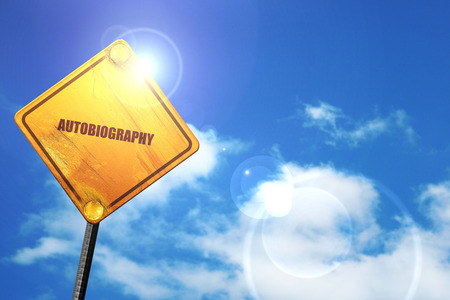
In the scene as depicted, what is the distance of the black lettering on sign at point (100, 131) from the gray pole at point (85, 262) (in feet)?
1.65

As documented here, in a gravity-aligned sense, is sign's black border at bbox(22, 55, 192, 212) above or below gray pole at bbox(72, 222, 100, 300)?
above

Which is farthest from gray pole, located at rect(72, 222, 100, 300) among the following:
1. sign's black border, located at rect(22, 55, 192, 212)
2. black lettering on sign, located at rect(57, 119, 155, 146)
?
black lettering on sign, located at rect(57, 119, 155, 146)

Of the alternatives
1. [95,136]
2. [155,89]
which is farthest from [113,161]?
[155,89]

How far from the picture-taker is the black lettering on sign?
2047mm

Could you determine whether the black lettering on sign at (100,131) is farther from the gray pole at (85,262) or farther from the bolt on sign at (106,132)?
the gray pole at (85,262)

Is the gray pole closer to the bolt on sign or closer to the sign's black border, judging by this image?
the bolt on sign

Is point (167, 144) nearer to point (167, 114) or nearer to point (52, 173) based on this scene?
point (167, 114)

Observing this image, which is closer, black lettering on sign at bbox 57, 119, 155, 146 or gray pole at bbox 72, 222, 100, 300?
gray pole at bbox 72, 222, 100, 300

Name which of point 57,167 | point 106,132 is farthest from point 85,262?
point 106,132

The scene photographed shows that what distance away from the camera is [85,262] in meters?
1.83

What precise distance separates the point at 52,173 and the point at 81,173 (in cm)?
15

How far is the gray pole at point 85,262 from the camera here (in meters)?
1.81

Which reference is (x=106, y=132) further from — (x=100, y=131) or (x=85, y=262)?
(x=85, y=262)

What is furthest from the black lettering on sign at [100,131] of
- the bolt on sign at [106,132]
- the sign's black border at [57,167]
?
the sign's black border at [57,167]
